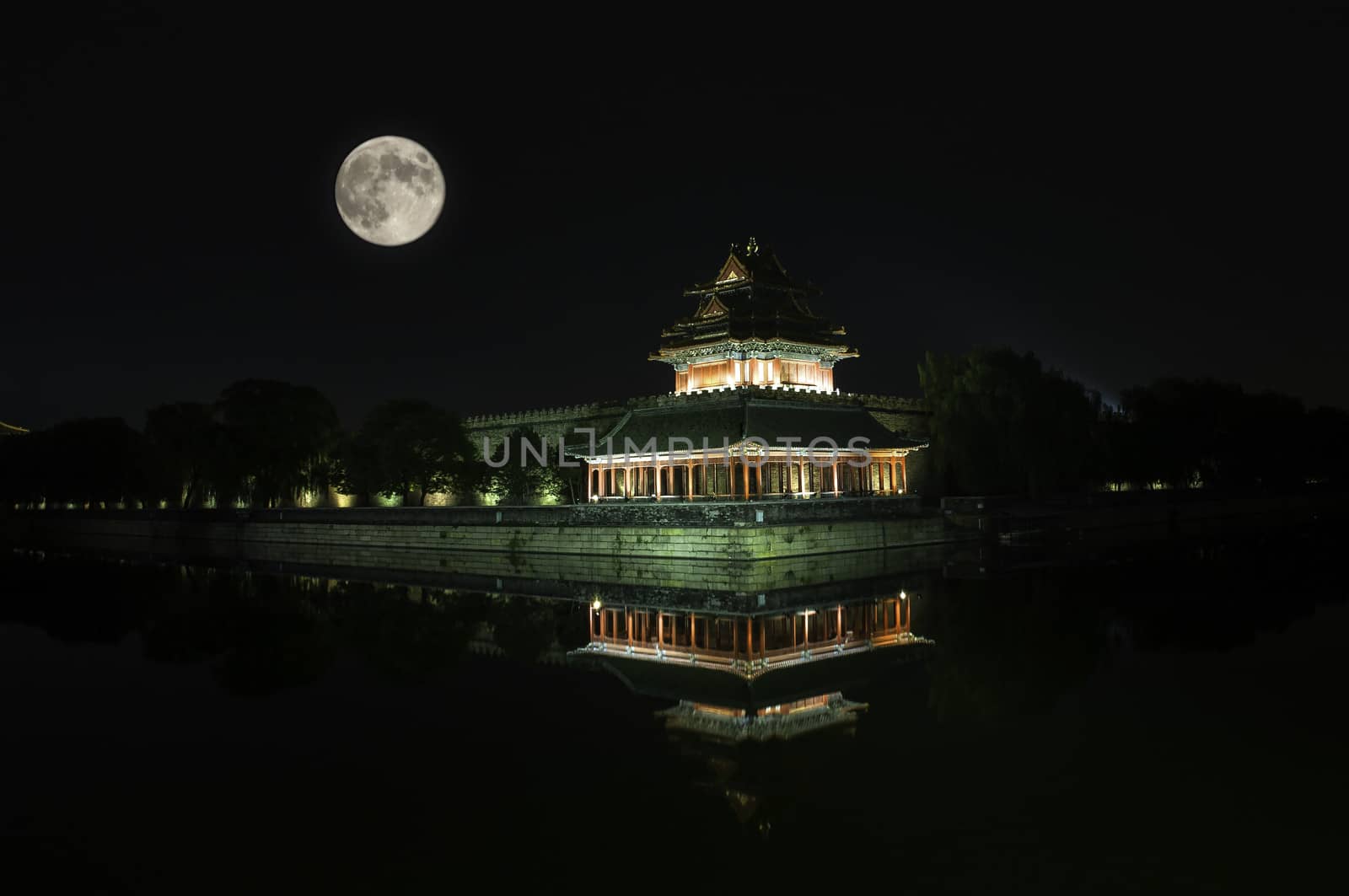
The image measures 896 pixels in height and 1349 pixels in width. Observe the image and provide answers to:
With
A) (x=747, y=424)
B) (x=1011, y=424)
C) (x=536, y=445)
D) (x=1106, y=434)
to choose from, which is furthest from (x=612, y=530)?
(x=1106, y=434)

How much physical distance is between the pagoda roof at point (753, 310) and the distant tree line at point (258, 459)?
28.4 feet

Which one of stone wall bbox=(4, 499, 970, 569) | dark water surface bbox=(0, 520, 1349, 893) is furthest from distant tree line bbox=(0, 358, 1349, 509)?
dark water surface bbox=(0, 520, 1349, 893)

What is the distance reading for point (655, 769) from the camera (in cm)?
830

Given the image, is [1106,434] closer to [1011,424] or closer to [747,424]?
[1011,424]

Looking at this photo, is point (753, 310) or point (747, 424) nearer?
point (747, 424)

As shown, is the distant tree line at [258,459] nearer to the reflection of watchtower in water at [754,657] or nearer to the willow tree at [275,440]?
the willow tree at [275,440]

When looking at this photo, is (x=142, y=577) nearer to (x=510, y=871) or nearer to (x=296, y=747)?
(x=296, y=747)

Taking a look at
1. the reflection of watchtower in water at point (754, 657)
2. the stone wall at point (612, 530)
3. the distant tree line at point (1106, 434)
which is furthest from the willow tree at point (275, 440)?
the reflection of watchtower in water at point (754, 657)

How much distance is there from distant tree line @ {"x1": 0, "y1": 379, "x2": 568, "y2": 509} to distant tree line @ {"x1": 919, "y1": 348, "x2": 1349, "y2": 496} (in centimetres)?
1581

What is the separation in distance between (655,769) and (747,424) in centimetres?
2338

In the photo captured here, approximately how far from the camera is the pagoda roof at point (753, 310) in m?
36.8

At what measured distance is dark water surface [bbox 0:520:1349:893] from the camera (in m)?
6.29

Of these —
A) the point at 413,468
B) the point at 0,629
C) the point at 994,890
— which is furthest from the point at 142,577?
the point at 994,890

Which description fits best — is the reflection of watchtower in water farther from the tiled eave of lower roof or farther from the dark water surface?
the tiled eave of lower roof
